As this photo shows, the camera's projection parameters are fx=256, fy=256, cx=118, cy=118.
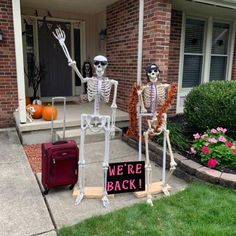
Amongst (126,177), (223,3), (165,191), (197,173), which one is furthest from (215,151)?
(223,3)

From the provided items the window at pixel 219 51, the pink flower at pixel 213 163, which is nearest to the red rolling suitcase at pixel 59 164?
the pink flower at pixel 213 163

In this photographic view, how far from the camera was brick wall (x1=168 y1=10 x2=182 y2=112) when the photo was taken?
542 centimetres

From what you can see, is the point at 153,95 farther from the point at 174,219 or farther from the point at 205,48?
the point at 205,48

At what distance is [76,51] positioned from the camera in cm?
704

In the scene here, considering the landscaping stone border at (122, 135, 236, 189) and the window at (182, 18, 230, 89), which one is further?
the window at (182, 18, 230, 89)

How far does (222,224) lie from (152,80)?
60.7 inches

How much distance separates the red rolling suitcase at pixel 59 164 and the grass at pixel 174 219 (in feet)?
2.02

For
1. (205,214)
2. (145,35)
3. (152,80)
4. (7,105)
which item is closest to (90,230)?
(205,214)

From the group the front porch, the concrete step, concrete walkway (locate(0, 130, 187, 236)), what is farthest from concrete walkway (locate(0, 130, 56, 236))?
the concrete step

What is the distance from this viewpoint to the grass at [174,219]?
224cm

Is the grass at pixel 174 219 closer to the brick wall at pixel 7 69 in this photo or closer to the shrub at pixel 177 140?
the shrub at pixel 177 140

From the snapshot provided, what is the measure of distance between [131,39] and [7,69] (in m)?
2.51

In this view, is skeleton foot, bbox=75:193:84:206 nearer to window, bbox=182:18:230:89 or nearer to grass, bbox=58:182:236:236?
grass, bbox=58:182:236:236

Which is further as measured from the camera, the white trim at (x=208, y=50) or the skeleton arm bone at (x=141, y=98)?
the white trim at (x=208, y=50)
